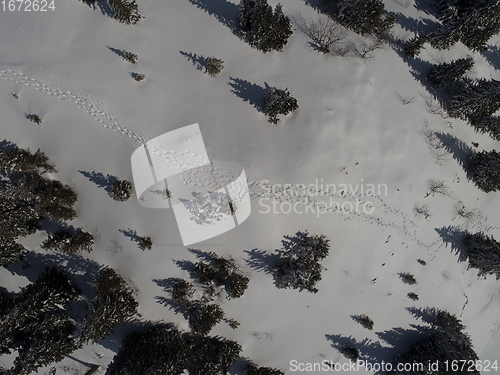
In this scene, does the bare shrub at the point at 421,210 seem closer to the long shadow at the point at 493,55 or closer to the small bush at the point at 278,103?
the small bush at the point at 278,103

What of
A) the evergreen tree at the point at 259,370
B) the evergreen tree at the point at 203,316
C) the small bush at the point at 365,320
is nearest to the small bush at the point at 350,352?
the small bush at the point at 365,320

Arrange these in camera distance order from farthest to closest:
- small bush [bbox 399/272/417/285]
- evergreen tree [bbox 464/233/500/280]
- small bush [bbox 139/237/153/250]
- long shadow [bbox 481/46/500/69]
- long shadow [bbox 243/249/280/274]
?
long shadow [bbox 481/46/500/69]
small bush [bbox 399/272/417/285]
evergreen tree [bbox 464/233/500/280]
long shadow [bbox 243/249/280/274]
small bush [bbox 139/237/153/250]

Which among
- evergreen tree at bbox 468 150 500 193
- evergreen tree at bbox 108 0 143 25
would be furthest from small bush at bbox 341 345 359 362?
evergreen tree at bbox 108 0 143 25

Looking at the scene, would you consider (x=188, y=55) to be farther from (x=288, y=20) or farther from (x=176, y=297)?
(x=176, y=297)

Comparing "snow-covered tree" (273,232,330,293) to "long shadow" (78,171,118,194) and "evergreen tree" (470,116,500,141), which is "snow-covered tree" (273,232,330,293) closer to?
"long shadow" (78,171,118,194)

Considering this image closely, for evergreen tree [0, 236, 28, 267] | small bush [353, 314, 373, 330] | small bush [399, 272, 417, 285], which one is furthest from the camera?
small bush [353, 314, 373, 330]
